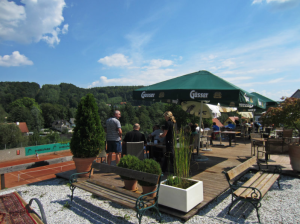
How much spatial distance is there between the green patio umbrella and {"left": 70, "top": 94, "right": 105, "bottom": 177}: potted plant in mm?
1202

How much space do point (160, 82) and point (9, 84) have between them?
134141 millimetres

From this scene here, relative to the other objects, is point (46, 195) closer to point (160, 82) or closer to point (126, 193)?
point (126, 193)

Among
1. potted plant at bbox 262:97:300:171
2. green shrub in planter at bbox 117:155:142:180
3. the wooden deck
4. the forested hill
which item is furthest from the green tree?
potted plant at bbox 262:97:300:171

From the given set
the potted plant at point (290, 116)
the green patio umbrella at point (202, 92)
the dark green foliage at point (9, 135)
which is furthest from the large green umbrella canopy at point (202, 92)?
the dark green foliage at point (9, 135)

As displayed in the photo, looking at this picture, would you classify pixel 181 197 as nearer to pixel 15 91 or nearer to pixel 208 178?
pixel 208 178

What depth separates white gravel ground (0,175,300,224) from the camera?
8.61ft

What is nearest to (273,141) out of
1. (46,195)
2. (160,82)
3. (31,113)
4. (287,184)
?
(287,184)

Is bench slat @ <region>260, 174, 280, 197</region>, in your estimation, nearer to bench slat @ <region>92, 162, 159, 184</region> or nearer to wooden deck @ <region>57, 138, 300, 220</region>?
wooden deck @ <region>57, 138, 300, 220</region>

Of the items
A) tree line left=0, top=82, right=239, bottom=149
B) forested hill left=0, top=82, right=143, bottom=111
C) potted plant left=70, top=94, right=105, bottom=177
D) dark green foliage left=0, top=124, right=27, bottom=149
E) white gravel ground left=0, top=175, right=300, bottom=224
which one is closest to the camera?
white gravel ground left=0, top=175, right=300, bottom=224

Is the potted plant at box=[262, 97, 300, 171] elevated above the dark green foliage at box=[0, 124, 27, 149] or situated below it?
above

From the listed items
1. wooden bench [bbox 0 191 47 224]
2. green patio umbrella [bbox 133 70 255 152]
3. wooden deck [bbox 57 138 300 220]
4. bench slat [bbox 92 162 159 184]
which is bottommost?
wooden deck [bbox 57 138 300 220]

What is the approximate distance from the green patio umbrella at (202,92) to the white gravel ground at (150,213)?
68.0 inches

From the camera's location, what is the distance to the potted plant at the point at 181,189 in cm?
258

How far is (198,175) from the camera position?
4.19 meters
